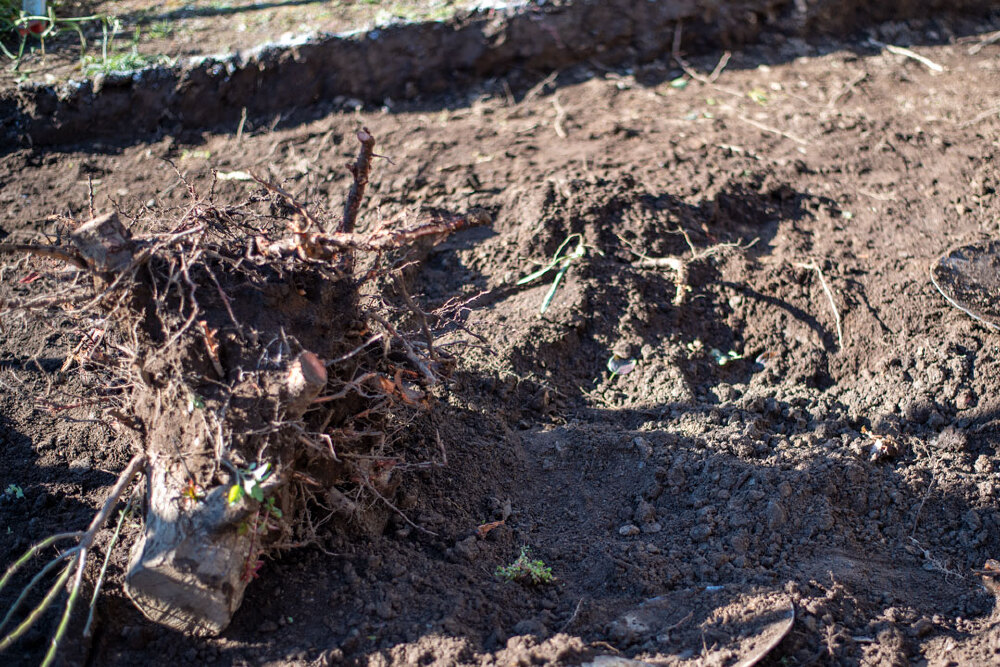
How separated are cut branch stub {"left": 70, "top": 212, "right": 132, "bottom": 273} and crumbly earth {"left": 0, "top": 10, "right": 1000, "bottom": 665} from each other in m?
0.62

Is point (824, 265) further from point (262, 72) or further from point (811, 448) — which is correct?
point (262, 72)

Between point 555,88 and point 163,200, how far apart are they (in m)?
2.44

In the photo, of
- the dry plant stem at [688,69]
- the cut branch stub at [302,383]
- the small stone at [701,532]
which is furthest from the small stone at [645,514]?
the dry plant stem at [688,69]

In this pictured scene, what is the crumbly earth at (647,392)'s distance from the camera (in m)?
2.34

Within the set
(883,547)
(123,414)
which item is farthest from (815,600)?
(123,414)

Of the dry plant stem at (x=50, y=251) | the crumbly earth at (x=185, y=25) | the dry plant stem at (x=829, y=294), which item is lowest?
the dry plant stem at (x=829, y=294)

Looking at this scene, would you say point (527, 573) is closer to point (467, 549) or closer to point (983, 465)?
point (467, 549)

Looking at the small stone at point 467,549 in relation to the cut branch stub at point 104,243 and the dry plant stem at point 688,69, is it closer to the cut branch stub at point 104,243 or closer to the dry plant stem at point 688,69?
the cut branch stub at point 104,243

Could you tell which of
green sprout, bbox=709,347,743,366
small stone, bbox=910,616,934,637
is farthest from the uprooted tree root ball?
small stone, bbox=910,616,934,637

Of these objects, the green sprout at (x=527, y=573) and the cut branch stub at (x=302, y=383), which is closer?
the cut branch stub at (x=302, y=383)

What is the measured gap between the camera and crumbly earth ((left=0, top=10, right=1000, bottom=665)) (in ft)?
7.68

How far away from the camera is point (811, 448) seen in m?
2.92

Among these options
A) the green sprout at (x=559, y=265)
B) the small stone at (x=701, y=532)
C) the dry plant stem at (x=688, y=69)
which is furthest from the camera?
the dry plant stem at (x=688, y=69)

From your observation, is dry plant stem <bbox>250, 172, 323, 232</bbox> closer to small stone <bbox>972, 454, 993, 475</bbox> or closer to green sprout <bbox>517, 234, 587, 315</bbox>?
green sprout <bbox>517, 234, 587, 315</bbox>
